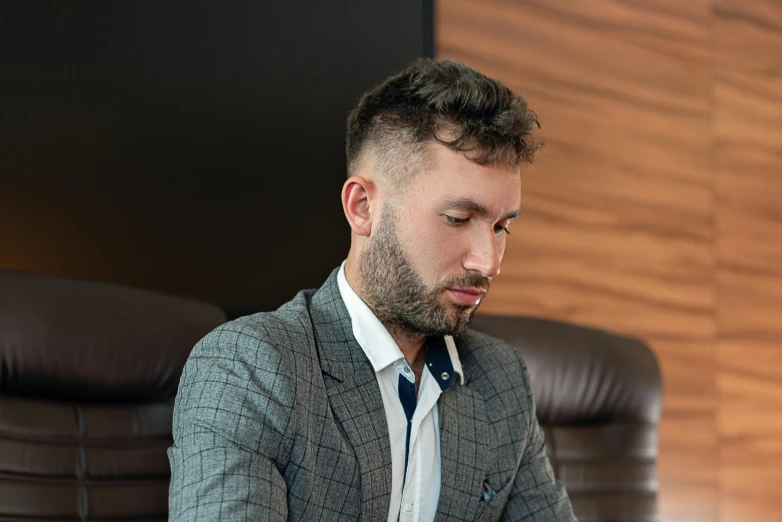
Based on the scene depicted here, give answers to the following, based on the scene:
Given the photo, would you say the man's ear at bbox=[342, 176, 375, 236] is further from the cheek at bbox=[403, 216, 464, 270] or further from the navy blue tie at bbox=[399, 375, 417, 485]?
the navy blue tie at bbox=[399, 375, 417, 485]

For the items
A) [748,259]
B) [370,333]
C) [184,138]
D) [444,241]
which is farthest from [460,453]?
[748,259]

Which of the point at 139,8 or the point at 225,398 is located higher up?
the point at 139,8

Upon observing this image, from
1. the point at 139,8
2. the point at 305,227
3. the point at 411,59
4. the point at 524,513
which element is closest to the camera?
the point at 524,513

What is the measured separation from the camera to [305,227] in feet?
7.07

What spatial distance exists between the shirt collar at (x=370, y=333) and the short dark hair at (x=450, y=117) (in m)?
0.25

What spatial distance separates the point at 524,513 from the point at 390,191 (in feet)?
2.08

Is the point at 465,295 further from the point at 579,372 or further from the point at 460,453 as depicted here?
the point at 579,372

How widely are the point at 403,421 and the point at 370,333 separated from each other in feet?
0.51

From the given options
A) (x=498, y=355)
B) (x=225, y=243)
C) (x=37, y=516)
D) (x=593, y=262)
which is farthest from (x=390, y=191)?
(x=593, y=262)

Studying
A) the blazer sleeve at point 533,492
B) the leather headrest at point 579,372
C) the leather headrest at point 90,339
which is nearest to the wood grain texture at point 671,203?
the leather headrest at point 579,372

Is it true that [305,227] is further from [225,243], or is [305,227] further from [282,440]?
[282,440]

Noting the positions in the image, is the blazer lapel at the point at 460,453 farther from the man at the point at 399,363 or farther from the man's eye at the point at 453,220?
the man's eye at the point at 453,220

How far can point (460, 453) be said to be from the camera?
1.55m

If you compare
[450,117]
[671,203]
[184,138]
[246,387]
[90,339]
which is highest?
[671,203]
